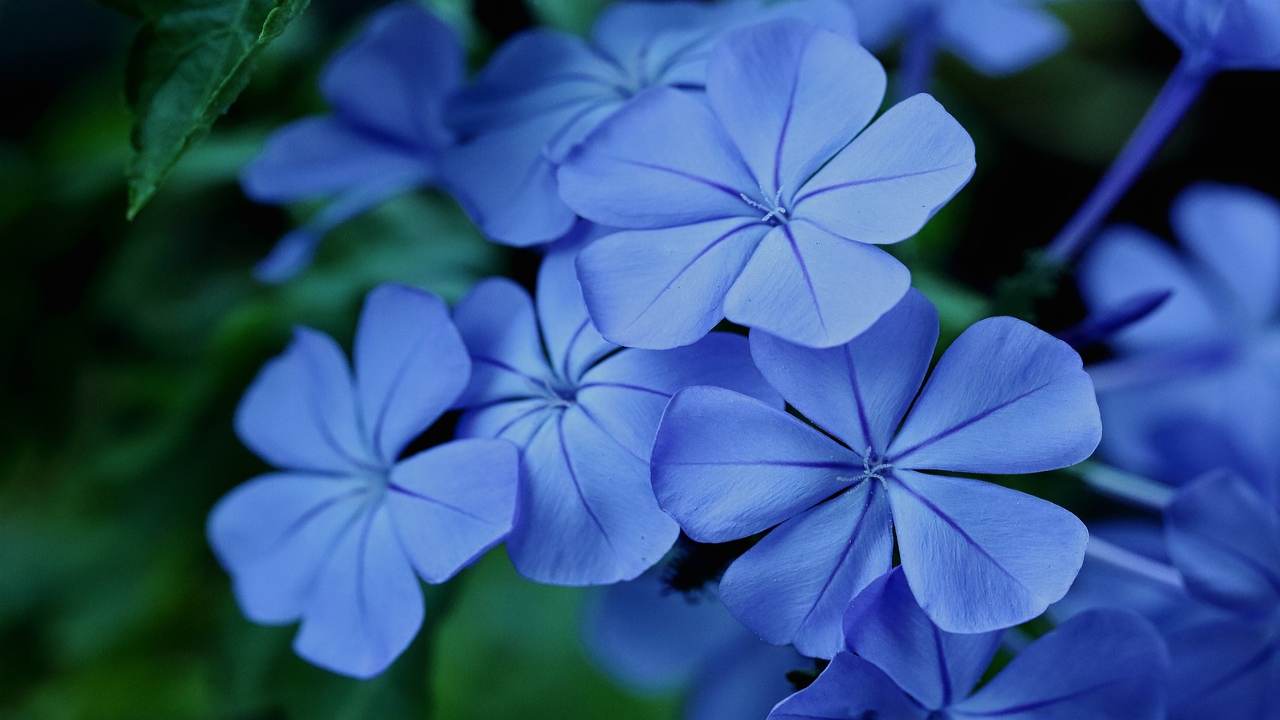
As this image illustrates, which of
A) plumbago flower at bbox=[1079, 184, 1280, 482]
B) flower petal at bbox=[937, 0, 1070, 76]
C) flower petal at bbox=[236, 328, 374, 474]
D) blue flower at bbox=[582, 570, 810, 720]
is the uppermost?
flower petal at bbox=[937, 0, 1070, 76]

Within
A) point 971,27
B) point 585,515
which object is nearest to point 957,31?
point 971,27

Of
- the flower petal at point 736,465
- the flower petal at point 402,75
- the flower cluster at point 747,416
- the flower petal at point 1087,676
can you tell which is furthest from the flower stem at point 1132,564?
the flower petal at point 402,75

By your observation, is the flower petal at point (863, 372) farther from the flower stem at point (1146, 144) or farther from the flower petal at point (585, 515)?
the flower stem at point (1146, 144)

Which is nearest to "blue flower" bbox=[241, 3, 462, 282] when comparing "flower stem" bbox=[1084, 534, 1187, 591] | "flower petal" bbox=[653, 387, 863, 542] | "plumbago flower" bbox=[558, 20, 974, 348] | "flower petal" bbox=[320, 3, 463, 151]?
"flower petal" bbox=[320, 3, 463, 151]

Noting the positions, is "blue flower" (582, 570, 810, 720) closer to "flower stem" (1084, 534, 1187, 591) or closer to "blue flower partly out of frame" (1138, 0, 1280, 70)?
"flower stem" (1084, 534, 1187, 591)

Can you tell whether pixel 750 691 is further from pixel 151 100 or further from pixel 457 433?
pixel 151 100

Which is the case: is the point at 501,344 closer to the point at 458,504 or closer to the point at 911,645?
the point at 458,504
